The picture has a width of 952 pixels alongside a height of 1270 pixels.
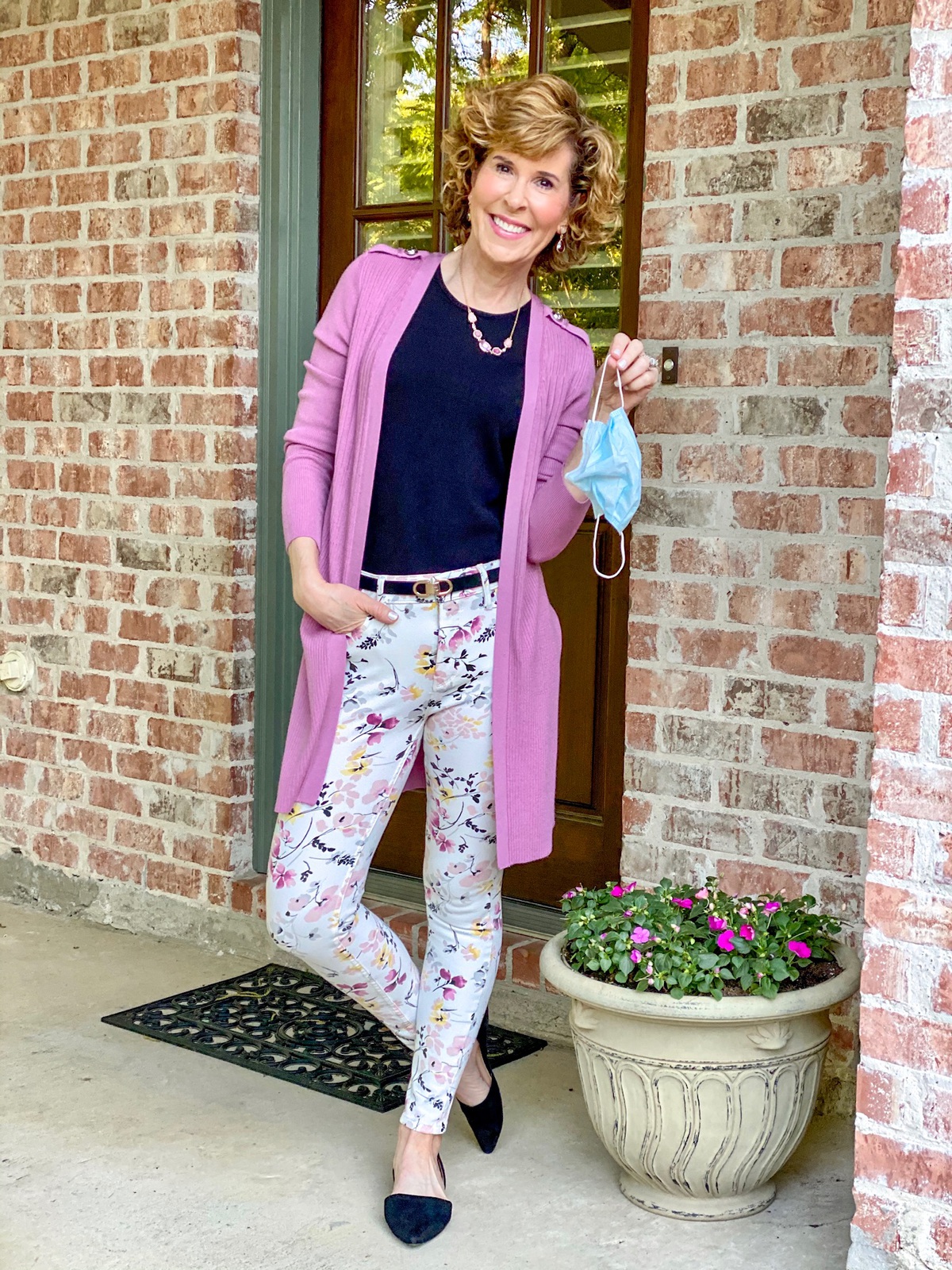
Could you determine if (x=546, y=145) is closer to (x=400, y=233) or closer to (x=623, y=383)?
(x=623, y=383)

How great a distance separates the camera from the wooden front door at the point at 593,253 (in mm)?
3303

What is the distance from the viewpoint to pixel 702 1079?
2.45 metres

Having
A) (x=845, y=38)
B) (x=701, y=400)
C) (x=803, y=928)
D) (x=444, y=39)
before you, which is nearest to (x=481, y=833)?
(x=803, y=928)

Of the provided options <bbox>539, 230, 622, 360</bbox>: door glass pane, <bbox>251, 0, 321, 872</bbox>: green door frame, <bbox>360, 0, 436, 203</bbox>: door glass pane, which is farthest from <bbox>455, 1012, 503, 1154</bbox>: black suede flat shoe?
<bbox>360, 0, 436, 203</bbox>: door glass pane

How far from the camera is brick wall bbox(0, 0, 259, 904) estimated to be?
3.81 metres

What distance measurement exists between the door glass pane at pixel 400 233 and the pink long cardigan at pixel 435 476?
1.14 meters

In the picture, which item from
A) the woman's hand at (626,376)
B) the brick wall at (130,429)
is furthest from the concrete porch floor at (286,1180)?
the woman's hand at (626,376)

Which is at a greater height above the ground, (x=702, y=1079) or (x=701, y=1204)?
(x=702, y=1079)

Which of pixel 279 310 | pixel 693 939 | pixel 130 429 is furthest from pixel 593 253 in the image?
pixel 693 939

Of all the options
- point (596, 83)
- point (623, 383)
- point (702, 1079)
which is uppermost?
point (596, 83)

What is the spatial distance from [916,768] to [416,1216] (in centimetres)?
109

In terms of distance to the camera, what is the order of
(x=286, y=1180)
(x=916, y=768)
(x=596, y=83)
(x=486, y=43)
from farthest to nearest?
(x=486, y=43)
(x=596, y=83)
(x=286, y=1180)
(x=916, y=768)

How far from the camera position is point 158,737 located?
4.00 metres

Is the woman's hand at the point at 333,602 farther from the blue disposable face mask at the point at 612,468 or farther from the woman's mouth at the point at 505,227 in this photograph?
the woman's mouth at the point at 505,227
